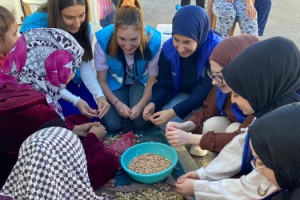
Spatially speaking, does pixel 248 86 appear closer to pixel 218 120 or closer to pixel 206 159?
pixel 218 120

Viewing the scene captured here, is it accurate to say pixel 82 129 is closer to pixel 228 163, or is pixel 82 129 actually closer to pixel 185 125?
pixel 185 125

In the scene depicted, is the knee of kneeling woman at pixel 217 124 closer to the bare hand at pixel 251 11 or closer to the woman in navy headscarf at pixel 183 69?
the woman in navy headscarf at pixel 183 69

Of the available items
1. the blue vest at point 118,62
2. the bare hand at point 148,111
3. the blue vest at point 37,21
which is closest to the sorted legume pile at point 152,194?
the bare hand at point 148,111

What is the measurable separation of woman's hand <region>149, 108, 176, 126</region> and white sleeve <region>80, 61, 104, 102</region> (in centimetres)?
54

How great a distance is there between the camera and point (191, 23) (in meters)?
2.59

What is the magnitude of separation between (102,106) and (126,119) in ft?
0.96

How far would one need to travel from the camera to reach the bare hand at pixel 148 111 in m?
2.87

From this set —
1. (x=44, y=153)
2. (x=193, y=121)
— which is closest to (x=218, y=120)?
(x=193, y=121)

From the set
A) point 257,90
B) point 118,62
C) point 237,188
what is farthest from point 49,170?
point 118,62

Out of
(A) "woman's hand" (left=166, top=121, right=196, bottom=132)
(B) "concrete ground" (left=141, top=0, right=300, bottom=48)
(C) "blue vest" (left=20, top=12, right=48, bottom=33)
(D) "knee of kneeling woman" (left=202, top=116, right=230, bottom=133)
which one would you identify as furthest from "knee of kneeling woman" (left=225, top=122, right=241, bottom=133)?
(B) "concrete ground" (left=141, top=0, right=300, bottom=48)

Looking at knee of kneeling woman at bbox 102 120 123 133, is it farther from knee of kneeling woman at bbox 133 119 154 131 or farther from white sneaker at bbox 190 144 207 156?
white sneaker at bbox 190 144 207 156

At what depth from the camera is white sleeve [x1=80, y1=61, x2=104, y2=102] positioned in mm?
3000

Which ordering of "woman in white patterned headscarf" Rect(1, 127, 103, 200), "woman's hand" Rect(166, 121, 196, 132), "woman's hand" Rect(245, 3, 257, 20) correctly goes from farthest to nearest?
"woman's hand" Rect(245, 3, 257, 20)
"woman's hand" Rect(166, 121, 196, 132)
"woman in white patterned headscarf" Rect(1, 127, 103, 200)

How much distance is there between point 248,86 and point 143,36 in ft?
4.22
